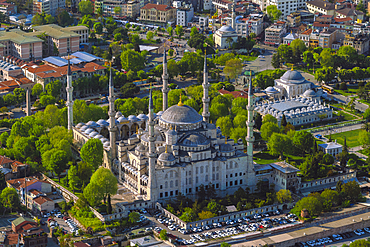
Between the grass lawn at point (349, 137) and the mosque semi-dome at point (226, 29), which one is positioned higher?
the mosque semi-dome at point (226, 29)

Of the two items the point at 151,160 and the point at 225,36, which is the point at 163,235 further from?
the point at 225,36

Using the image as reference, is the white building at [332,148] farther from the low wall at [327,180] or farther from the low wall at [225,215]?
the low wall at [225,215]

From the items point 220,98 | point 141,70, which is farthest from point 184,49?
point 220,98

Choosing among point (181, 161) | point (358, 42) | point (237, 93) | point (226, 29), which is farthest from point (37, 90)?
point (358, 42)

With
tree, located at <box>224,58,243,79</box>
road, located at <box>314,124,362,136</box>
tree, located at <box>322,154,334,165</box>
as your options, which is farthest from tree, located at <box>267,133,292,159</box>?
tree, located at <box>224,58,243,79</box>

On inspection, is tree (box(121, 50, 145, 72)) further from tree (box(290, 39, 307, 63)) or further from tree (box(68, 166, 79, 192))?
tree (box(68, 166, 79, 192))

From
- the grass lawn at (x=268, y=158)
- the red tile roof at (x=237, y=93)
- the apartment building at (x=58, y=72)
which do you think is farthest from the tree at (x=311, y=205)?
the apartment building at (x=58, y=72)
